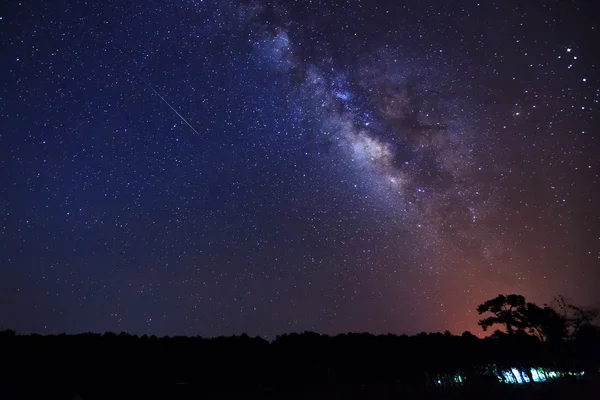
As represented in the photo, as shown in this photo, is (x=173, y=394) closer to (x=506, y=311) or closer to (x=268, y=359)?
(x=268, y=359)

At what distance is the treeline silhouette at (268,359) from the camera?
20359 millimetres

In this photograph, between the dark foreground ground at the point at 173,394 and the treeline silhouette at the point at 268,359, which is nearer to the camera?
the dark foreground ground at the point at 173,394

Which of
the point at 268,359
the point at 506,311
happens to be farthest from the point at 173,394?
the point at 506,311

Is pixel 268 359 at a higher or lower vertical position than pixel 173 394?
higher

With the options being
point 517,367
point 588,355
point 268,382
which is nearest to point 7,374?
point 268,382

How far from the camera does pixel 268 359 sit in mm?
26297

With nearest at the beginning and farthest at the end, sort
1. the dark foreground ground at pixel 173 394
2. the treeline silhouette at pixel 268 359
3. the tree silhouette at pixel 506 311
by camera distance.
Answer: the dark foreground ground at pixel 173 394, the treeline silhouette at pixel 268 359, the tree silhouette at pixel 506 311

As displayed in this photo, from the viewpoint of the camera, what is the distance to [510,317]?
39.6 meters

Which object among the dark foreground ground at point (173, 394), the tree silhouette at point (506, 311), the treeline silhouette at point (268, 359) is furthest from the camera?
the tree silhouette at point (506, 311)

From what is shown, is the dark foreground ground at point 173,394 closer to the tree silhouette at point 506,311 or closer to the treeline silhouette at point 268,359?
the treeline silhouette at point 268,359

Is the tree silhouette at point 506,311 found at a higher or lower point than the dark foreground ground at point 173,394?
higher

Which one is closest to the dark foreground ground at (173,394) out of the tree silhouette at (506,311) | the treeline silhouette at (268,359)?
the treeline silhouette at (268,359)

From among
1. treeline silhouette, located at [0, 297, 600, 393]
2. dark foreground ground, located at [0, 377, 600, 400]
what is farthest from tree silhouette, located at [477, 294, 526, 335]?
dark foreground ground, located at [0, 377, 600, 400]

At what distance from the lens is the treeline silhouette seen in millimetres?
20359
